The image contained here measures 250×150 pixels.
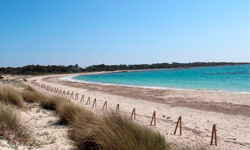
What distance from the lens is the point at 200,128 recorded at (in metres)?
7.19

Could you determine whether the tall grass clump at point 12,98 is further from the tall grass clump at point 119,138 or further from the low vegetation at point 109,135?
the tall grass clump at point 119,138

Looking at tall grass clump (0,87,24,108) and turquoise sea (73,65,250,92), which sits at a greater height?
tall grass clump (0,87,24,108)

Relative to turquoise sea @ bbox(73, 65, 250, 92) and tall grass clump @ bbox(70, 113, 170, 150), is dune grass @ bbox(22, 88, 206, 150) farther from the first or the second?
turquoise sea @ bbox(73, 65, 250, 92)

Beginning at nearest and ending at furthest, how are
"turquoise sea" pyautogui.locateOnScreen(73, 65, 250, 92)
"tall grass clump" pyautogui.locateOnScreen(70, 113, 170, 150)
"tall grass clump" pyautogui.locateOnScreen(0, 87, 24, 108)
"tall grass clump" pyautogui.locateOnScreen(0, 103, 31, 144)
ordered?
"tall grass clump" pyautogui.locateOnScreen(70, 113, 170, 150) < "tall grass clump" pyautogui.locateOnScreen(0, 103, 31, 144) < "tall grass clump" pyautogui.locateOnScreen(0, 87, 24, 108) < "turquoise sea" pyautogui.locateOnScreen(73, 65, 250, 92)

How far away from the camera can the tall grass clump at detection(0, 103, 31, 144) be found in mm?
3645

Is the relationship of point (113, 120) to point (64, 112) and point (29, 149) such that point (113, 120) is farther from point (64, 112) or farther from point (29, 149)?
point (64, 112)

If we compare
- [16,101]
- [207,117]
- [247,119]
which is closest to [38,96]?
[16,101]

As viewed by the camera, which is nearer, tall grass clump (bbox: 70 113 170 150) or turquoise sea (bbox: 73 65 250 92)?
tall grass clump (bbox: 70 113 170 150)

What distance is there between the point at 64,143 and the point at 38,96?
6.65 metres

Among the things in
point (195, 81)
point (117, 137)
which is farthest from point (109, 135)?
point (195, 81)

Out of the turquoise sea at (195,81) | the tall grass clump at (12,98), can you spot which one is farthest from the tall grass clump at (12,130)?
the turquoise sea at (195,81)

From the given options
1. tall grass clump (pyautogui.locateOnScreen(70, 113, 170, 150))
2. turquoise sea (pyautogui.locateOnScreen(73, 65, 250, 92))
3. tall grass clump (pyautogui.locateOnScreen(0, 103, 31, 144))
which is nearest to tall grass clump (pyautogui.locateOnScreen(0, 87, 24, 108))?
tall grass clump (pyautogui.locateOnScreen(0, 103, 31, 144))

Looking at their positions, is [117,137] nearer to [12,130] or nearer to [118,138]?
[118,138]

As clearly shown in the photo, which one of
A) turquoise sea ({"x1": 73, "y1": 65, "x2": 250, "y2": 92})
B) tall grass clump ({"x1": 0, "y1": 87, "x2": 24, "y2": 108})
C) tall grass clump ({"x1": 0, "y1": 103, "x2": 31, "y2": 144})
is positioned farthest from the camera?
turquoise sea ({"x1": 73, "y1": 65, "x2": 250, "y2": 92})
